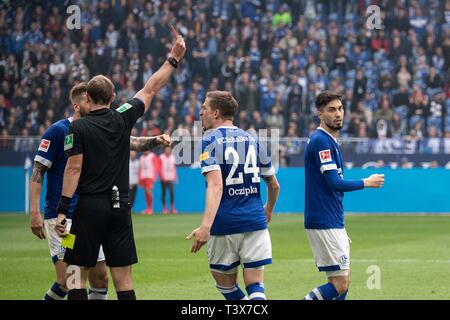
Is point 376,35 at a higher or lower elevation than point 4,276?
higher

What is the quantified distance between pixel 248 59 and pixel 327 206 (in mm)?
23416

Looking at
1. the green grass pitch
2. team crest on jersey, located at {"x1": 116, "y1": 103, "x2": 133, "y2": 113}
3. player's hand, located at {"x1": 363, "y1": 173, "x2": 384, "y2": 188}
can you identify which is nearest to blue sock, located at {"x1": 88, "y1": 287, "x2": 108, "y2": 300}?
team crest on jersey, located at {"x1": 116, "y1": 103, "x2": 133, "y2": 113}

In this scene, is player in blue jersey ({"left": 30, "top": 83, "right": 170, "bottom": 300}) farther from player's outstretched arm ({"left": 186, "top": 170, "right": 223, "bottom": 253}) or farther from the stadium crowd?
the stadium crowd

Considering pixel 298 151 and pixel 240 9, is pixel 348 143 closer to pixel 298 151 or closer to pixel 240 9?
pixel 298 151

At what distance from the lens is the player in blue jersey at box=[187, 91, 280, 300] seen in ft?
27.4

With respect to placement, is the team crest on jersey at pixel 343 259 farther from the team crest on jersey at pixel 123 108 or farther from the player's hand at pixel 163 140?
the team crest on jersey at pixel 123 108

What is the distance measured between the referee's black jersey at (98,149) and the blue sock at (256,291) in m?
1.35

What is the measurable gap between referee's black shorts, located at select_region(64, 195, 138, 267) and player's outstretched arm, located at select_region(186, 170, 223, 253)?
53 cm

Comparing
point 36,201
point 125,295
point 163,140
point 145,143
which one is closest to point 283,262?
point 145,143

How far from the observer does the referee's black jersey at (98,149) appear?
7906mm

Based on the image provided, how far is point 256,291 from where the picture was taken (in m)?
8.29

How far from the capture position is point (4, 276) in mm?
13484
